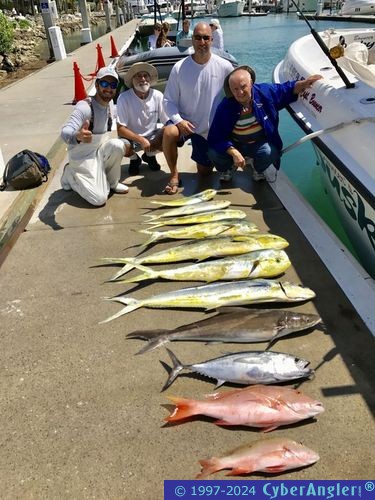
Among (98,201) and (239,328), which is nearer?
(239,328)

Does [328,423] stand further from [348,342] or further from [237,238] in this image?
[237,238]

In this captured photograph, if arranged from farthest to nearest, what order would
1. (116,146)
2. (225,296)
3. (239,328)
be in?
1. (116,146)
2. (225,296)
3. (239,328)

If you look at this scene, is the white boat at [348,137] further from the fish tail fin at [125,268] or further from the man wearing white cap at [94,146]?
the man wearing white cap at [94,146]

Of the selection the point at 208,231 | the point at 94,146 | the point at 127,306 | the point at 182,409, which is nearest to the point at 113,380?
the point at 182,409

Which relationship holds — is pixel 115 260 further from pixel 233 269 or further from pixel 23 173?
pixel 23 173

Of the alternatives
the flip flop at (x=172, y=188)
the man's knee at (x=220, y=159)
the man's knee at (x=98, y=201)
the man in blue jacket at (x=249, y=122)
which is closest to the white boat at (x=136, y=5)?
the man in blue jacket at (x=249, y=122)

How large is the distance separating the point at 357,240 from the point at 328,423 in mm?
2127

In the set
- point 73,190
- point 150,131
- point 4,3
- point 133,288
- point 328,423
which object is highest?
point 4,3

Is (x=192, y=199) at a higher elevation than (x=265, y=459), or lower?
higher

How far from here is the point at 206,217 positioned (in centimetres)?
437

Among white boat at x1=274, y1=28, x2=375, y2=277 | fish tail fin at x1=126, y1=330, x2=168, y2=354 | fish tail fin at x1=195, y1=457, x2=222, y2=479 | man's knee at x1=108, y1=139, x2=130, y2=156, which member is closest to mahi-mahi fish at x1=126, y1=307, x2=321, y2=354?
fish tail fin at x1=126, y1=330, x2=168, y2=354

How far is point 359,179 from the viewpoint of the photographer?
3.58 m

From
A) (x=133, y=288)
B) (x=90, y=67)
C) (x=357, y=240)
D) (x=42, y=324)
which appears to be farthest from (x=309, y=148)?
(x=90, y=67)

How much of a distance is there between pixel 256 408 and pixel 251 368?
285 millimetres
